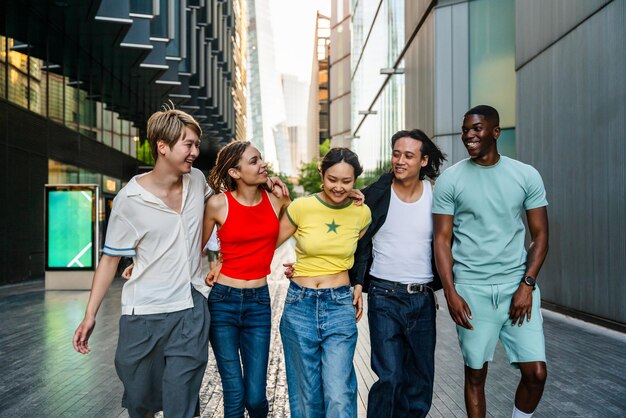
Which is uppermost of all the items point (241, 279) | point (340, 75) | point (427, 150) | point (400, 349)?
point (340, 75)

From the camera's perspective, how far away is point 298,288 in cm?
404

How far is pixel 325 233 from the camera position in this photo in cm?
401

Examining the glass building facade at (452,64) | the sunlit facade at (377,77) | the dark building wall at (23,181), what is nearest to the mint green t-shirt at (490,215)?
the glass building facade at (452,64)

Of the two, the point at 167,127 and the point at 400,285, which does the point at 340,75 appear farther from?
the point at 167,127

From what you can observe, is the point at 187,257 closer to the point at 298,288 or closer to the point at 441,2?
the point at 298,288

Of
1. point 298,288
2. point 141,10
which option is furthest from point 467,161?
point 141,10

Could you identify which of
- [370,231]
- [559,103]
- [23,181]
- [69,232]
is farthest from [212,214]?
[23,181]

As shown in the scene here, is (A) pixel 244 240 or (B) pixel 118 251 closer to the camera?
(B) pixel 118 251

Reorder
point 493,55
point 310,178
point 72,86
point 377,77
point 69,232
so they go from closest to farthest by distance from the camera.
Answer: point 69,232
point 493,55
point 72,86
point 377,77
point 310,178

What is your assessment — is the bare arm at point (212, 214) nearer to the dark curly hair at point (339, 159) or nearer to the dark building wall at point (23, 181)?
the dark curly hair at point (339, 159)

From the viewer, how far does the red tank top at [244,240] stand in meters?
4.05

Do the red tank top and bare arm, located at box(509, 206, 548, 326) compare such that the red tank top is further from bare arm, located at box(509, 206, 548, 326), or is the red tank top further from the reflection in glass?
the reflection in glass

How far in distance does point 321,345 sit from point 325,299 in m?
0.27

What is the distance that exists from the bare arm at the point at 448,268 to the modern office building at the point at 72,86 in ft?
42.0
